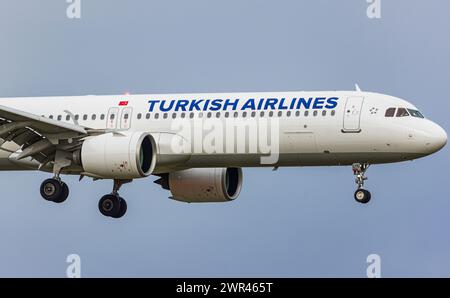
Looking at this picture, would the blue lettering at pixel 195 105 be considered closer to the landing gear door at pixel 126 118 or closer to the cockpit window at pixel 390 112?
the landing gear door at pixel 126 118

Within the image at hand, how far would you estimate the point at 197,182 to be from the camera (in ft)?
212

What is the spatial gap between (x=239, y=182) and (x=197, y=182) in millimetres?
2208

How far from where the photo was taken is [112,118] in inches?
2426

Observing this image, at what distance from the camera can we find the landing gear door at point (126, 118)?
61.2 metres

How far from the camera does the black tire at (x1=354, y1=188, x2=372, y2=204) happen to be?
191ft

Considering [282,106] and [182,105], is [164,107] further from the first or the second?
[282,106]

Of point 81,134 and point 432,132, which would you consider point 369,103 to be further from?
point 81,134

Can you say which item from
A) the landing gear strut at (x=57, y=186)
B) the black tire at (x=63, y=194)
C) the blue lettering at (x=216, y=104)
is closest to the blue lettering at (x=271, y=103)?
the blue lettering at (x=216, y=104)

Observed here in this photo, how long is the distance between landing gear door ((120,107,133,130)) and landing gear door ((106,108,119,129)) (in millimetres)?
277

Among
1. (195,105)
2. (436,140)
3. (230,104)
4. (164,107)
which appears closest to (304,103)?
(230,104)

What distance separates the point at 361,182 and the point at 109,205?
11.2 meters

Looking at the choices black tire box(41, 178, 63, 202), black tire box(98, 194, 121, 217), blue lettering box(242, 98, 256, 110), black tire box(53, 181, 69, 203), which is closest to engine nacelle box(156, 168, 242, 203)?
black tire box(98, 194, 121, 217)

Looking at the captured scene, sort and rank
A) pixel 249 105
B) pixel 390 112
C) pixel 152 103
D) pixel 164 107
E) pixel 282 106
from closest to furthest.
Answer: pixel 390 112 < pixel 282 106 < pixel 249 105 < pixel 164 107 < pixel 152 103

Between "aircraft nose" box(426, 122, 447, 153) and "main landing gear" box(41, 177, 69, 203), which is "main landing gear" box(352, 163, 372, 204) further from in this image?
"main landing gear" box(41, 177, 69, 203)
